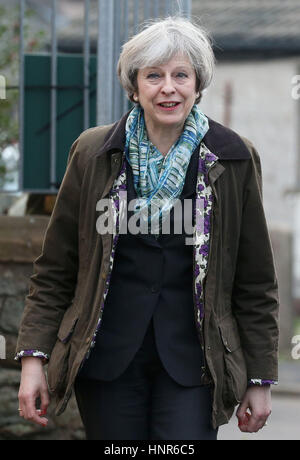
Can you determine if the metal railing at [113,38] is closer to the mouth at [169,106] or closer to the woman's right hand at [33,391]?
the mouth at [169,106]

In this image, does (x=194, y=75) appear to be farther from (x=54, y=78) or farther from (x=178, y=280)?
(x=54, y=78)

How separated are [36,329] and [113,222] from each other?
0.41 meters

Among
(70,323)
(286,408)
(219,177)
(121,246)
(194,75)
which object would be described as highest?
(194,75)

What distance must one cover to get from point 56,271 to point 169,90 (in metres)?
0.65

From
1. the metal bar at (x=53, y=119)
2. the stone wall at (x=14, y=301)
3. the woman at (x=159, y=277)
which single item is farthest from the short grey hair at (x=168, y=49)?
the metal bar at (x=53, y=119)

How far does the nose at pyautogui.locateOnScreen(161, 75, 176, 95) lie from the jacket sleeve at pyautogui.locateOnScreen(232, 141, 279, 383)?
12.2 inches

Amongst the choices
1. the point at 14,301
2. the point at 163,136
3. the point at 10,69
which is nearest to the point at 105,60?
the point at 14,301

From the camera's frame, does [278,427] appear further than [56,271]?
Yes

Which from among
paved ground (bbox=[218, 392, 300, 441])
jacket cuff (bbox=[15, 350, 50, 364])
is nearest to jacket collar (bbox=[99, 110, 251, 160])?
jacket cuff (bbox=[15, 350, 50, 364])

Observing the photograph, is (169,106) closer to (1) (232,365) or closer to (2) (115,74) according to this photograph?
(1) (232,365)

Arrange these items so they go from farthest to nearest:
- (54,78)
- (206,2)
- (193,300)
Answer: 1. (206,2)
2. (54,78)
3. (193,300)

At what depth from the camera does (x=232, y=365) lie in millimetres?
3260

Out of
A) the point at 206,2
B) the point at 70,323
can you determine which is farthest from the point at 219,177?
the point at 206,2

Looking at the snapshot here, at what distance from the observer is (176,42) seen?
10.6 feet
